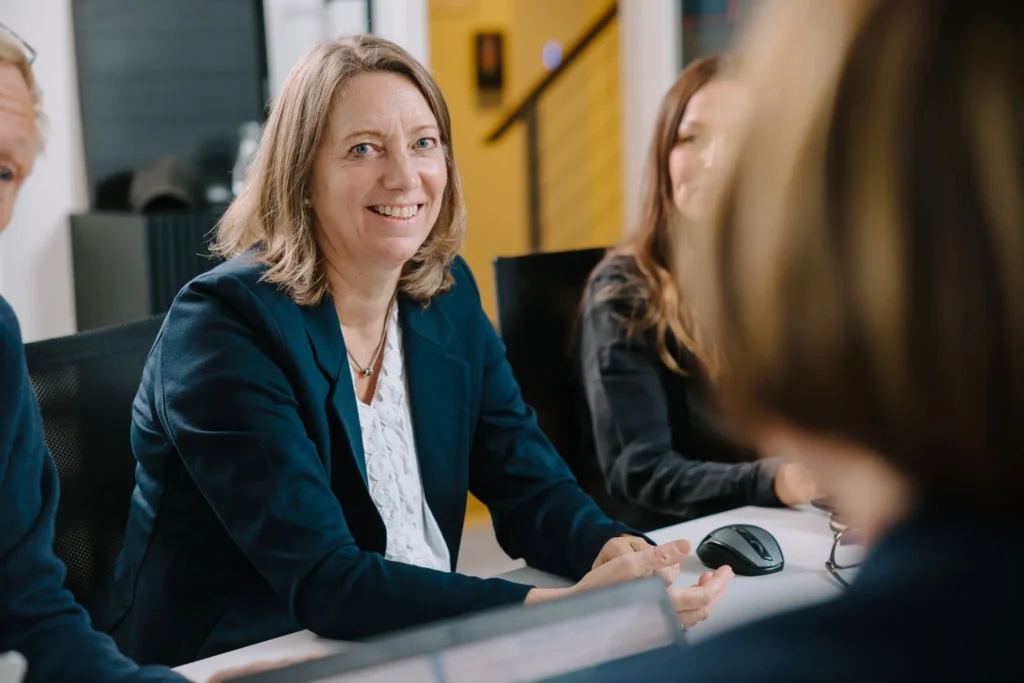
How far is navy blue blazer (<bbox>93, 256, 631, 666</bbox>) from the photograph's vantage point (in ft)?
4.16

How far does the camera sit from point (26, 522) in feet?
3.82

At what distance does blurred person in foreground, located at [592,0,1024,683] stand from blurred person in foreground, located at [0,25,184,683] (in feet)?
2.53

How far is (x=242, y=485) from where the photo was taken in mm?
1300

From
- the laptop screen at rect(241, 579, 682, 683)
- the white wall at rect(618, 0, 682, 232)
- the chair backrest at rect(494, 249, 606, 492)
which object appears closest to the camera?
the laptop screen at rect(241, 579, 682, 683)

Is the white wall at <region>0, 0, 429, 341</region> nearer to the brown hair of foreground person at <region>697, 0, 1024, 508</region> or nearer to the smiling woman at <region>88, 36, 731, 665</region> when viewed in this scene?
the smiling woman at <region>88, 36, 731, 665</region>

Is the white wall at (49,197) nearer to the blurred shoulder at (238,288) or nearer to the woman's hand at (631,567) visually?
the blurred shoulder at (238,288)

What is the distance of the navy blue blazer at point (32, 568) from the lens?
109 cm

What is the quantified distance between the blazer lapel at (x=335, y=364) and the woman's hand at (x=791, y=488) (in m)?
0.59

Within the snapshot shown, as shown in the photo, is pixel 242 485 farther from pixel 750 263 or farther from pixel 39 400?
pixel 750 263

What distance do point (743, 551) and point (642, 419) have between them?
2.17ft

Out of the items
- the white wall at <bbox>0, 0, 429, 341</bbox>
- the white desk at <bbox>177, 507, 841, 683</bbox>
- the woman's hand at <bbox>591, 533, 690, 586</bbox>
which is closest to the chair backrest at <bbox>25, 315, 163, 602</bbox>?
the white desk at <bbox>177, 507, 841, 683</bbox>

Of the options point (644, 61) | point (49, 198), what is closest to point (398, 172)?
point (49, 198)

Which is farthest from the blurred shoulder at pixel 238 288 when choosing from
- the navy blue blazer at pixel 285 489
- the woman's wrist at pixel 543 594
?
the woman's wrist at pixel 543 594

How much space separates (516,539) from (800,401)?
113 cm
